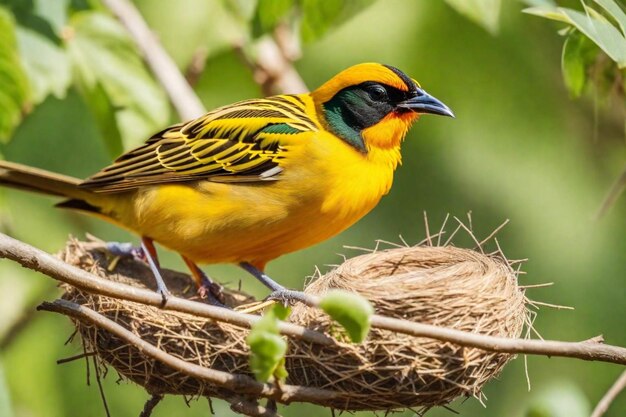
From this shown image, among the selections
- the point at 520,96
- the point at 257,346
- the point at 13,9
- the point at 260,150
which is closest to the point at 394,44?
the point at 520,96

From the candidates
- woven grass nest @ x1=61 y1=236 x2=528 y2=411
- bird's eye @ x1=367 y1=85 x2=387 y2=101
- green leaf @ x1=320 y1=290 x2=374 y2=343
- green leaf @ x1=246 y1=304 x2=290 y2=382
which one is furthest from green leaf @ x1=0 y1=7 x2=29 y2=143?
green leaf @ x1=320 y1=290 x2=374 y2=343

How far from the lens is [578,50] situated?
Answer: 4168mm

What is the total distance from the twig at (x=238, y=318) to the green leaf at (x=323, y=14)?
166cm

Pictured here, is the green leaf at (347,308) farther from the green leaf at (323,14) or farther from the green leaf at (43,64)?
the green leaf at (43,64)

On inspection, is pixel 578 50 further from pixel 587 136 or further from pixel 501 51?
pixel 587 136

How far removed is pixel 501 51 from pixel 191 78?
1926 mm

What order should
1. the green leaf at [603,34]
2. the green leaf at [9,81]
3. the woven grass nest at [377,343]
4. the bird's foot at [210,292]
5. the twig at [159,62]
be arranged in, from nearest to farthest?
the green leaf at [603,34] → the woven grass nest at [377,343] → the green leaf at [9,81] → the bird's foot at [210,292] → the twig at [159,62]

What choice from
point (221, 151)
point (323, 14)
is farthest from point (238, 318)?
point (221, 151)

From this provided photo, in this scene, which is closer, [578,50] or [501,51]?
[578,50]

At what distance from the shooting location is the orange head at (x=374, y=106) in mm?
5492

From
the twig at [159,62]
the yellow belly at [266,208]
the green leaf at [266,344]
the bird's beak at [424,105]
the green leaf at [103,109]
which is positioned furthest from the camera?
the twig at [159,62]

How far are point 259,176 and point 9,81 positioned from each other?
1229 mm

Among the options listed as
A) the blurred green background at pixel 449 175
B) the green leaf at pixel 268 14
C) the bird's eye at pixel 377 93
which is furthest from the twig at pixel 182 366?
the blurred green background at pixel 449 175

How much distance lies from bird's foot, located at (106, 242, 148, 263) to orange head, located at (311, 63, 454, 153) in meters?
1.16
